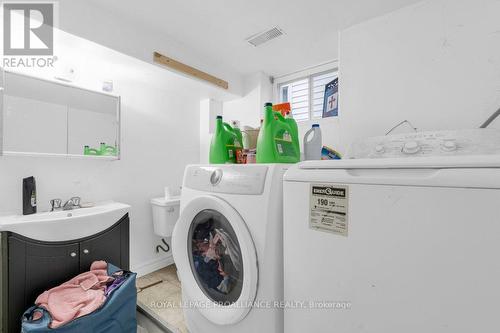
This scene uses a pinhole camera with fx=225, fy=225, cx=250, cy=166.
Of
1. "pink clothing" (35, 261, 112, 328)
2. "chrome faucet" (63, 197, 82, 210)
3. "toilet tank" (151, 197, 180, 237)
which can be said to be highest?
"chrome faucet" (63, 197, 82, 210)

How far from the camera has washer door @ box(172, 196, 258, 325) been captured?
84 centimetres

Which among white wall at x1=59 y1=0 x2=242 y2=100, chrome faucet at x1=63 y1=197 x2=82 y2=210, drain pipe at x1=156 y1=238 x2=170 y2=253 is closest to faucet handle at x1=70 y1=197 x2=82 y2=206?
chrome faucet at x1=63 y1=197 x2=82 y2=210

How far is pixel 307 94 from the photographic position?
2.66 m

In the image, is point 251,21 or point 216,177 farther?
point 251,21

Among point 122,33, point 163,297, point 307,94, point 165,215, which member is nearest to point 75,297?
point 163,297

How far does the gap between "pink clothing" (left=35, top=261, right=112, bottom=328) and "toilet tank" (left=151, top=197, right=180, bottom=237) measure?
68cm

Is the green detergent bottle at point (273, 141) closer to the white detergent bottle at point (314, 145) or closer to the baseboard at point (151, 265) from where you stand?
the white detergent bottle at point (314, 145)

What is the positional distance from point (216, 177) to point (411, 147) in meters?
0.80

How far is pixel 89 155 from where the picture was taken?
1817mm

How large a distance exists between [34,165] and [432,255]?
2.25 m

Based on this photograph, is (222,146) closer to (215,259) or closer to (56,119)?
(215,259)

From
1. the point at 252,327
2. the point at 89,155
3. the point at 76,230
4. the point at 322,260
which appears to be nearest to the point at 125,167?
the point at 89,155

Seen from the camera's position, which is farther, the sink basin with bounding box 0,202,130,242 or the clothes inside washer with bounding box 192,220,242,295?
the sink basin with bounding box 0,202,130,242

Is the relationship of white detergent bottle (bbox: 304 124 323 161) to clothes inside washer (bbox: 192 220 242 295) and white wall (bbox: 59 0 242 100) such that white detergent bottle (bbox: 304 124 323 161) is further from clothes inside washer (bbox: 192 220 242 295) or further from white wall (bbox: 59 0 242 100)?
white wall (bbox: 59 0 242 100)
